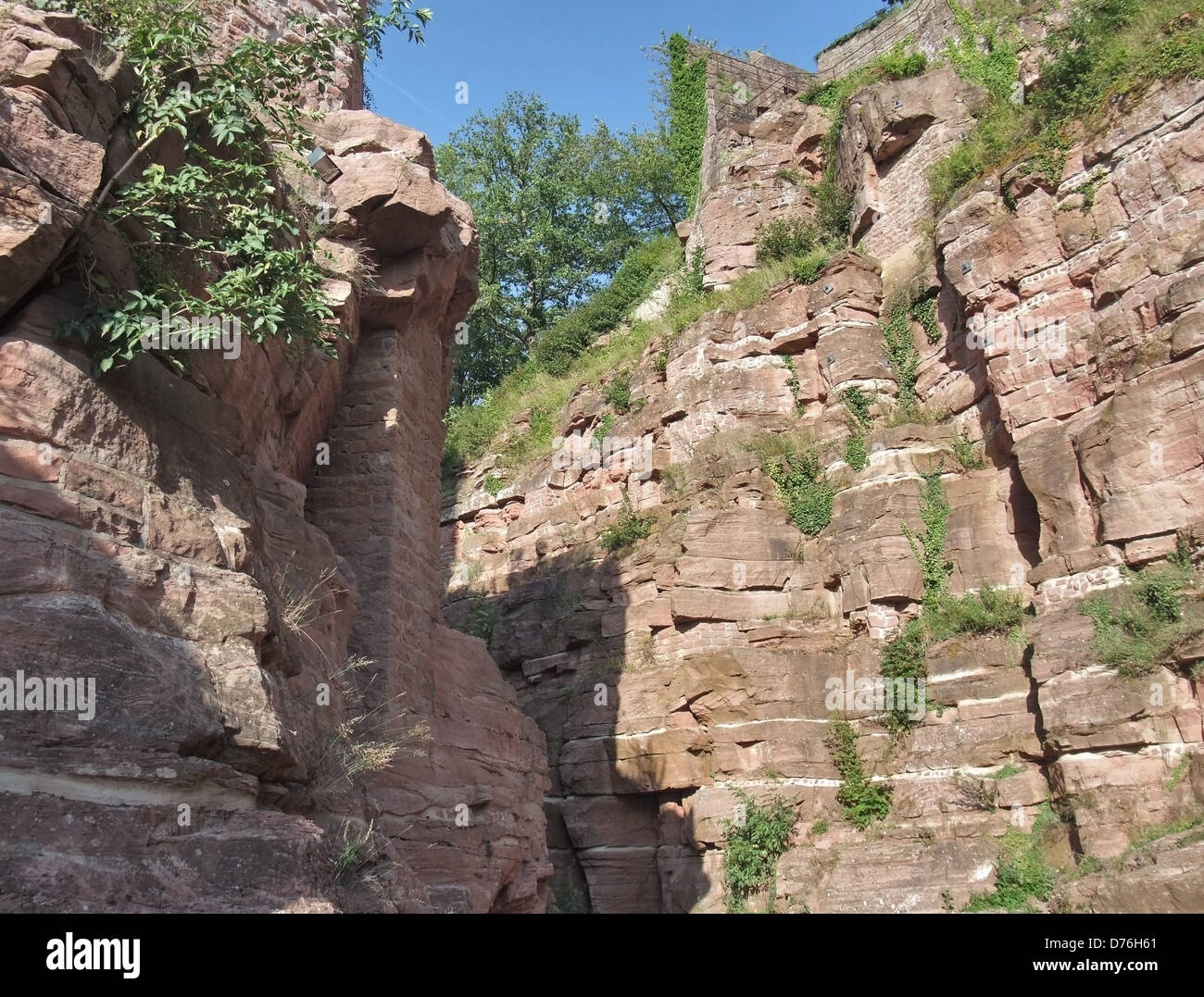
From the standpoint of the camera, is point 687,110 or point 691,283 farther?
point 687,110

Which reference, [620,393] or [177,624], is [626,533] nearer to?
[620,393]

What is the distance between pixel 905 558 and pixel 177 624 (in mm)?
13169

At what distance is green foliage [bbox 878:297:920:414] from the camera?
19227 mm

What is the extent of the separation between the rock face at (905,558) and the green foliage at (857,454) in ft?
0.46

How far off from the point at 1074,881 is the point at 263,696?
9.69 metres

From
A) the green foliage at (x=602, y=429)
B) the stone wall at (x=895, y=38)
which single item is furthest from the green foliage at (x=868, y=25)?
the green foliage at (x=602, y=429)

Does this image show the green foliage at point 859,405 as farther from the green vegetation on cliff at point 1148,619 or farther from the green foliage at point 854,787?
the green vegetation on cliff at point 1148,619

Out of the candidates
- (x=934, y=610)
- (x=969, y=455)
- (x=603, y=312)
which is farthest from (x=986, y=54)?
(x=934, y=610)

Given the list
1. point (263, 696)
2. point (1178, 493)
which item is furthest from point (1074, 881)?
point (263, 696)

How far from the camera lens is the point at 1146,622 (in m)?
12.9

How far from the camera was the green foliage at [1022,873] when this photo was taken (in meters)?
12.6

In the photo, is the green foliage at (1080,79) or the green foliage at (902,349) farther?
the green foliage at (902,349)

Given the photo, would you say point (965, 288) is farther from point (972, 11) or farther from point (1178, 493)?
point (972, 11)

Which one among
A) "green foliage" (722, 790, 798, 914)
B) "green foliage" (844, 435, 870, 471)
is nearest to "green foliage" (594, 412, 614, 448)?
"green foliage" (844, 435, 870, 471)
